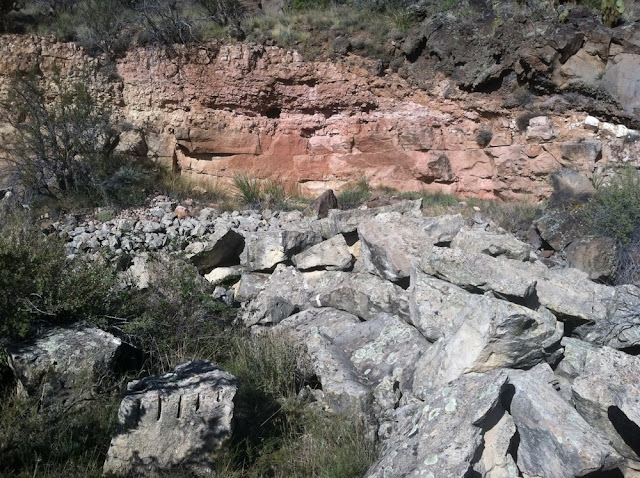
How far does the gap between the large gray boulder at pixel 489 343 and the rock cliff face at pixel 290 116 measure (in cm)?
635

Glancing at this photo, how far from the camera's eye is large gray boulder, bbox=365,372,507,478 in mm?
3074

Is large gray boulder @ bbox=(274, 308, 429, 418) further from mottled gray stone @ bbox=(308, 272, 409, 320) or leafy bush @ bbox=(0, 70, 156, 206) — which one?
leafy bush @ bbox=(0, 70, 156, 206)

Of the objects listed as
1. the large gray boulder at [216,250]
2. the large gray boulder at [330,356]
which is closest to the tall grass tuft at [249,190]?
the large gray boulder at [216,250]

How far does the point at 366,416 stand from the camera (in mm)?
4000

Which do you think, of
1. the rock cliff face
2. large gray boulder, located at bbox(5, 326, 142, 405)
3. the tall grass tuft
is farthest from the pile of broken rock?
the rock cliff face

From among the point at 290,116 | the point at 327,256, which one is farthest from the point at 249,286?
the point at 290,116

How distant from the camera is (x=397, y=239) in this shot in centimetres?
559

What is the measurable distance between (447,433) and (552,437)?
0.65 m

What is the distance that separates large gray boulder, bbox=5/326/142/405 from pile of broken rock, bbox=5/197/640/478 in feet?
2.21

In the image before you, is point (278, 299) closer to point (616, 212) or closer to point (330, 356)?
point (330, 356)

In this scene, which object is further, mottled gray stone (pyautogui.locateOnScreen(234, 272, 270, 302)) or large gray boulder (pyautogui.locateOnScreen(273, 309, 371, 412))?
mottled gray stone (pyautogui.locateOnScreen(234, 272, 270, 302))

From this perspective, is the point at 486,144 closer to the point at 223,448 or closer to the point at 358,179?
the point at 358,179

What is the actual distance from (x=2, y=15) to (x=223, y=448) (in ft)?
33.3

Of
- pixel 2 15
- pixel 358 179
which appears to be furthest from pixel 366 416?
pixel 2 15
